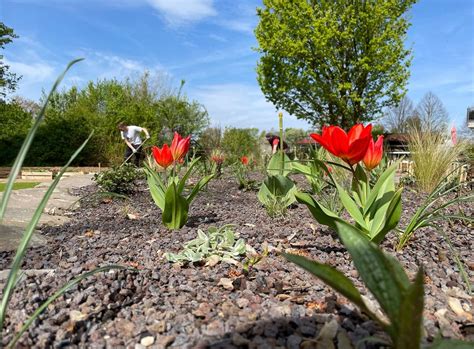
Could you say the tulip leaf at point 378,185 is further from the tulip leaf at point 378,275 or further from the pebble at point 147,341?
the pebble at point 147,341

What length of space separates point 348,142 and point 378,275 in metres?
0.88

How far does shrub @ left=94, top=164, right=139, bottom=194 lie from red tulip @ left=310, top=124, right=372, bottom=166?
3802 mm

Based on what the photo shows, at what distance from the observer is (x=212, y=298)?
1491 mm

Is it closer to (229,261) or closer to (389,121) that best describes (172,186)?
(229,261)

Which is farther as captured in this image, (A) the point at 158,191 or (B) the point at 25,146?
(A) the point at 158,191

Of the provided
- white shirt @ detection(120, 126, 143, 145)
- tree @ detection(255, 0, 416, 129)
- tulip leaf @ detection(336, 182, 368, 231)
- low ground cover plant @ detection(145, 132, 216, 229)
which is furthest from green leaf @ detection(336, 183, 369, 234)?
tree @ detection(255, 0, 416, 129)

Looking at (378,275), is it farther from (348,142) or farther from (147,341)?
(348,142)

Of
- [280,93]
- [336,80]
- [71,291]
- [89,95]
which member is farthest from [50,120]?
[71,291]

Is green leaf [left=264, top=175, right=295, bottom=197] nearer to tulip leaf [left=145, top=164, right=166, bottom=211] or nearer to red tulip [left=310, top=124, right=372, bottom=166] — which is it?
tulip leaf [left=145, top=164, right=166, bottom=211]

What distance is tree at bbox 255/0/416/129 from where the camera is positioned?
15.8 m

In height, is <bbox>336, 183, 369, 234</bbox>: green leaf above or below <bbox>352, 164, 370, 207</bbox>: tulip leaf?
below

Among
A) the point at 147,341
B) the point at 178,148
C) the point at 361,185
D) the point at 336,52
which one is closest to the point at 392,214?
the point at 361,185

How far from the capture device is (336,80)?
651 inches

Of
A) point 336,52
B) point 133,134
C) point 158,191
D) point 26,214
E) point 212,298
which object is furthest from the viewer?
point 336,52
